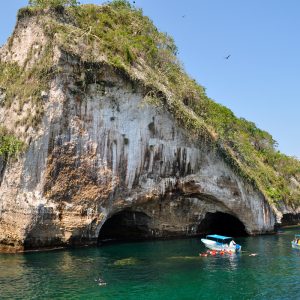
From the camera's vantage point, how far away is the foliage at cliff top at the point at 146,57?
114ft

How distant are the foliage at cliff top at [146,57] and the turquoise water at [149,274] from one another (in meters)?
11.6

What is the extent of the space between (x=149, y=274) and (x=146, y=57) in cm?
2173

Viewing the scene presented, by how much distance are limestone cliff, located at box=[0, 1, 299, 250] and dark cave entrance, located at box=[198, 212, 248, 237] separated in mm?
5342

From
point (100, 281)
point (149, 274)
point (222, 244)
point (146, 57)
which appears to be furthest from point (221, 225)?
point (100, 281)

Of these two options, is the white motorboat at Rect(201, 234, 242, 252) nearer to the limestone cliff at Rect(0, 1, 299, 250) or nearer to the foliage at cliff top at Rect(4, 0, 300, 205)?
the limestone cliff at Rect(0, 1, 299, 250)

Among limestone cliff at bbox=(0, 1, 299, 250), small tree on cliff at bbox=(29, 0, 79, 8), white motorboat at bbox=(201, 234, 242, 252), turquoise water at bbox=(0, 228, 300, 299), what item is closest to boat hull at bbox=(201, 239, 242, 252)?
white motorboat at bbox=(201, 234, 242, 252)

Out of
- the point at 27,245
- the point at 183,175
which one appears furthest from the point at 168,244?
the point at 27,245

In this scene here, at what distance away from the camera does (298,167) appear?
71.1 meters

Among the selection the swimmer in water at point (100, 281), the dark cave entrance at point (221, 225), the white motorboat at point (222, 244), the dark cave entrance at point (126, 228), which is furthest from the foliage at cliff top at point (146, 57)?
the swimmer in water at point (100, 281)

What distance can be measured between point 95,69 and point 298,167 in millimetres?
47502

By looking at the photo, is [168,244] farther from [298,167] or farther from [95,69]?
[298,167]

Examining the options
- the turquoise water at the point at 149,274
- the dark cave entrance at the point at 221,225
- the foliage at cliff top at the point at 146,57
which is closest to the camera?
the turquoise water at the point at 149,274

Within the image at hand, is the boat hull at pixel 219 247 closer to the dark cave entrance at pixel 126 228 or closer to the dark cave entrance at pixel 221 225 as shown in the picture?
the dark cave entrance at pixel 126 228

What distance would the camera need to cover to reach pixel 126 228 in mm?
41312
